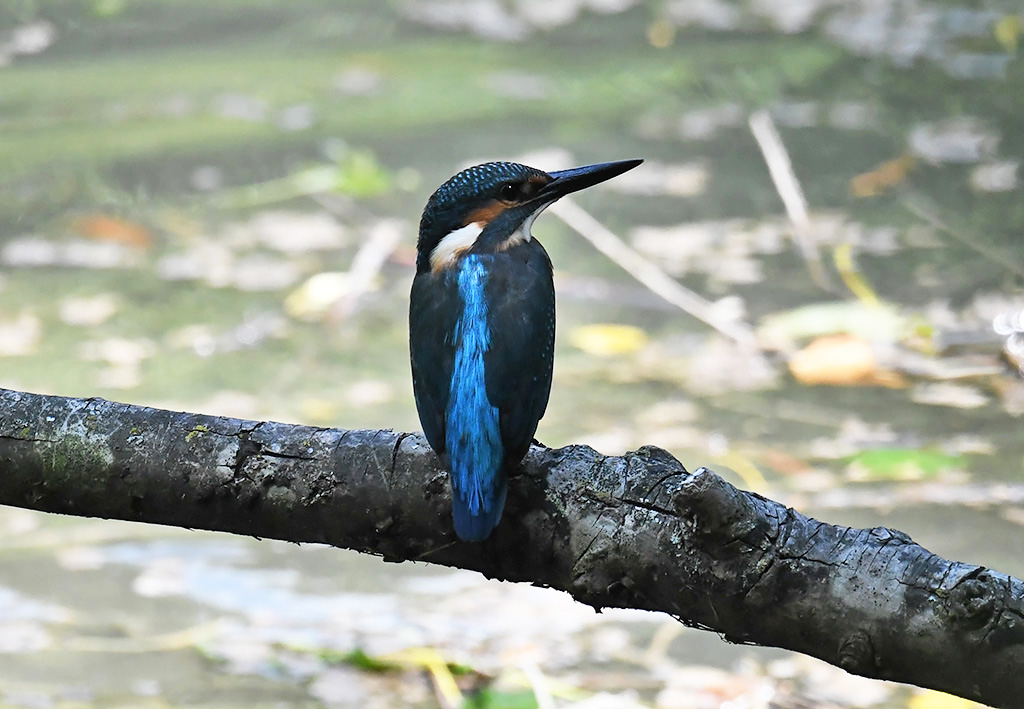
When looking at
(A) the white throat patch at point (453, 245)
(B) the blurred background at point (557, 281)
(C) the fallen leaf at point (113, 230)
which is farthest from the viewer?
(C) the fallen leaf at point (113, 230)

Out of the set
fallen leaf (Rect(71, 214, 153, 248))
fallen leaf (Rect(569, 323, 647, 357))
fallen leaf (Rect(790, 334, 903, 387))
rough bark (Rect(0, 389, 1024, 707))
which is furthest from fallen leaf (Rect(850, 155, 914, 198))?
rough bark (Rect(0, 389, 1024, 707))

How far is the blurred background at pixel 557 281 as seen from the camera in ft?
9.16

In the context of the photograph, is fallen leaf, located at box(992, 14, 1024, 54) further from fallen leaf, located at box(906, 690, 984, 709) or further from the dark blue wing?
the dark blue wing

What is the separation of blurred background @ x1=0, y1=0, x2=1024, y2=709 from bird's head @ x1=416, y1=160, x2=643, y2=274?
902 millimetres

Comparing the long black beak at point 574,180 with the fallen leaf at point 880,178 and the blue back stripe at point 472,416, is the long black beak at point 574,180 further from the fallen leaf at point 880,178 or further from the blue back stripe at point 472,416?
the fallen leaf at point 880,178

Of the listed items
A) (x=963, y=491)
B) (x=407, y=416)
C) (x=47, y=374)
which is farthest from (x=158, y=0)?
(x=963, y=491)

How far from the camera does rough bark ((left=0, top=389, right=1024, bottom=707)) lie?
1654 mm

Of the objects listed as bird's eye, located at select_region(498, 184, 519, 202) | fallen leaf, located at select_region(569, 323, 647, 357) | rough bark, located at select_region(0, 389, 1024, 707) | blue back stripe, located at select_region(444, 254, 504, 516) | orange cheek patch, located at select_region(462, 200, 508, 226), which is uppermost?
bird's eye, located at select_region(498, 184, 519, 202)

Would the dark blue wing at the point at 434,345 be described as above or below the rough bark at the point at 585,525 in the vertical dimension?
above

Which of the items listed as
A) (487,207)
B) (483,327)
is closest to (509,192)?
(487,207)

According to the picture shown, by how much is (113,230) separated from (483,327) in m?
3.48

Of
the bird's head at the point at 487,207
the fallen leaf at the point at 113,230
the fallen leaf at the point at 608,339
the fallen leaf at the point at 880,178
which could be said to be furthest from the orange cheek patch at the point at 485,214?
the fallen leaf at the point at 880,178

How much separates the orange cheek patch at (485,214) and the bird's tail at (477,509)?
0.64 m

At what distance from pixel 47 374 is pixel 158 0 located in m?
4.16
